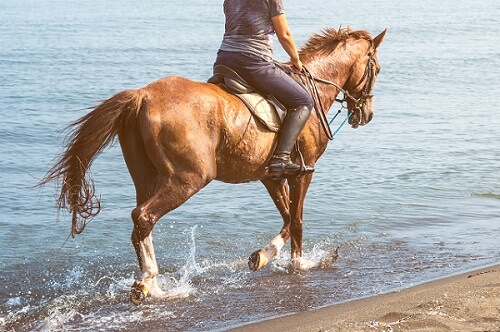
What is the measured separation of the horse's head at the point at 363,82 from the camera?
9930 millimetres

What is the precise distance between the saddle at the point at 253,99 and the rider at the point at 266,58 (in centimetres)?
6

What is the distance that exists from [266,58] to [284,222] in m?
1.92

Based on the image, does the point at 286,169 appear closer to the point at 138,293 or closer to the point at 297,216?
the point at 297,216

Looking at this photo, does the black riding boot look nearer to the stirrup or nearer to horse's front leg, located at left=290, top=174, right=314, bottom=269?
the stirrup

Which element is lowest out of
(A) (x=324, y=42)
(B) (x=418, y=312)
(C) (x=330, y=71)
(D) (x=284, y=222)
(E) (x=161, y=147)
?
(D) (x=284, y=222)

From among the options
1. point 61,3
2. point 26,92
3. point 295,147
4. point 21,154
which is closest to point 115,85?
point 26,92

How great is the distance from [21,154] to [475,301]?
9568mm

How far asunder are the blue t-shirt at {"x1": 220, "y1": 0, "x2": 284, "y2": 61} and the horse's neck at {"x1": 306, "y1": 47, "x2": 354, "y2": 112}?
1.14 m

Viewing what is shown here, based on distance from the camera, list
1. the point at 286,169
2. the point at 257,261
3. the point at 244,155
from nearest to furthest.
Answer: the point at 244,155
the point at 286,169
the point at 257,261

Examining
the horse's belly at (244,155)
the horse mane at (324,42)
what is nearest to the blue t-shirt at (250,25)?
the horse's belly at (244,155)

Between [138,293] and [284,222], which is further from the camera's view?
[284,222]

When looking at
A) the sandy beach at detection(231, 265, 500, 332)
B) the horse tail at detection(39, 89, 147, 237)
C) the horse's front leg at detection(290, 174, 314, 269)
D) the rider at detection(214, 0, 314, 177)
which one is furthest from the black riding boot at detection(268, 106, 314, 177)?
the horse tail at detection(39, 89, 147, 237)

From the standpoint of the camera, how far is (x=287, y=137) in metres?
8.52

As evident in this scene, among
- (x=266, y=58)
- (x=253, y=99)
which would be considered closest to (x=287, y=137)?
(x=253, y=99)
